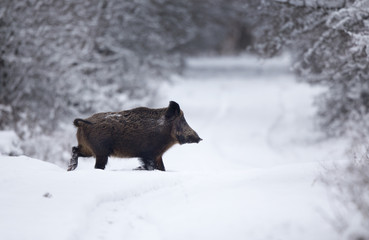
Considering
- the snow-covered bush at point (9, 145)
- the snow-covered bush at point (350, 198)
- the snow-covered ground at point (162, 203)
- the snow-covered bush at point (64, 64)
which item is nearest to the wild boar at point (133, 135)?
the snow-covered ground at point (162, 203)

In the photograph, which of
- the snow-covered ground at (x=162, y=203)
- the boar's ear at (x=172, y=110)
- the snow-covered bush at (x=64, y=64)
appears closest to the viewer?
the snow-covered ground at (x=162, y=203)

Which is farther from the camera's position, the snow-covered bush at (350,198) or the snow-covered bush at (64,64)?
the snow-covered bush at (64,64)

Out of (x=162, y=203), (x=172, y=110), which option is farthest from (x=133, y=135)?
(x=162, y=203)

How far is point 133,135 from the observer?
22.1 ft

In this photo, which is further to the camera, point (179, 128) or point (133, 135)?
point (179, 128)

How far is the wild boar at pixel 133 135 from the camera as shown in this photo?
6672 mm

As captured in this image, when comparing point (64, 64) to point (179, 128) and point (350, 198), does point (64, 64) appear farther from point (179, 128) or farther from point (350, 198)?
point (350, 198)

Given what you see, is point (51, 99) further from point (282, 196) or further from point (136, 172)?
point (282, 196)

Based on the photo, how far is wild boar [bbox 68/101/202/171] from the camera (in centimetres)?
667

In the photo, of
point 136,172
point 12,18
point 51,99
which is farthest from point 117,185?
point 51,99

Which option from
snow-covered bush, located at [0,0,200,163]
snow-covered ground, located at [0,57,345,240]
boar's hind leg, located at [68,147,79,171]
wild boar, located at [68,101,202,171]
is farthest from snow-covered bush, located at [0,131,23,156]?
wild boar, located at [68,101,202,171]

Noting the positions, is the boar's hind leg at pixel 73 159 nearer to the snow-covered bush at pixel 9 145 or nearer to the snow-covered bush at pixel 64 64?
the snow-covered bush at pixel 9 145

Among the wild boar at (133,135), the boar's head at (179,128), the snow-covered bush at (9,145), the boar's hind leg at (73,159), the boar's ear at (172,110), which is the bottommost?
the snow-covered bush at (9,145)

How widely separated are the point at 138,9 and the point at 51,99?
337 inches
